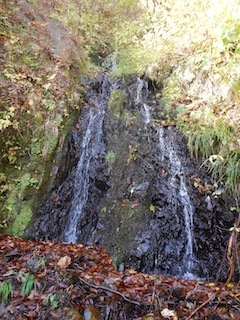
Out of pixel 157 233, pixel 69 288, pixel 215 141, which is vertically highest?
pixel 215 141

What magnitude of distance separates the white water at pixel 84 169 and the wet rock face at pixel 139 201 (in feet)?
0.09

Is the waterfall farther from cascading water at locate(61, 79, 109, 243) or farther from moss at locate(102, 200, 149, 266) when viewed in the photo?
moss at locate(102, 200, 149, 266)

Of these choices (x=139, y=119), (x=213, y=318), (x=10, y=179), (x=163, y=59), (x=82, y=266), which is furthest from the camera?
(x=163, y=59)

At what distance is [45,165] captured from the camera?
5.92 meters

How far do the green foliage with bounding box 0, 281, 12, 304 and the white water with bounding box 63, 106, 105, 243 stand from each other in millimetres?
2344

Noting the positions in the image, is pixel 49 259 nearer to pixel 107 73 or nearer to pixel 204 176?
pixel 204 176

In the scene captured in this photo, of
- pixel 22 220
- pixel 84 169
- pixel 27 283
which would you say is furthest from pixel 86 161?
pixel 27 283

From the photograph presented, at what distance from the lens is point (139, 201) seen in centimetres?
526

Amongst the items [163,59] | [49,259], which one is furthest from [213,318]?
[163,59]

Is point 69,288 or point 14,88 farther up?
point 14,88

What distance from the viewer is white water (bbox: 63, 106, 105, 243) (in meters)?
5.63

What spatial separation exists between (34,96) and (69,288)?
180 inches

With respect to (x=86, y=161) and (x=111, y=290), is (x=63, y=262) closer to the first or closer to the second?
(x=111, y=290)

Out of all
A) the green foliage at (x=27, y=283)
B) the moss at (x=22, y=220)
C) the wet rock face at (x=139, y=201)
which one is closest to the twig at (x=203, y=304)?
the wet rock face at (x=139, y=201)
